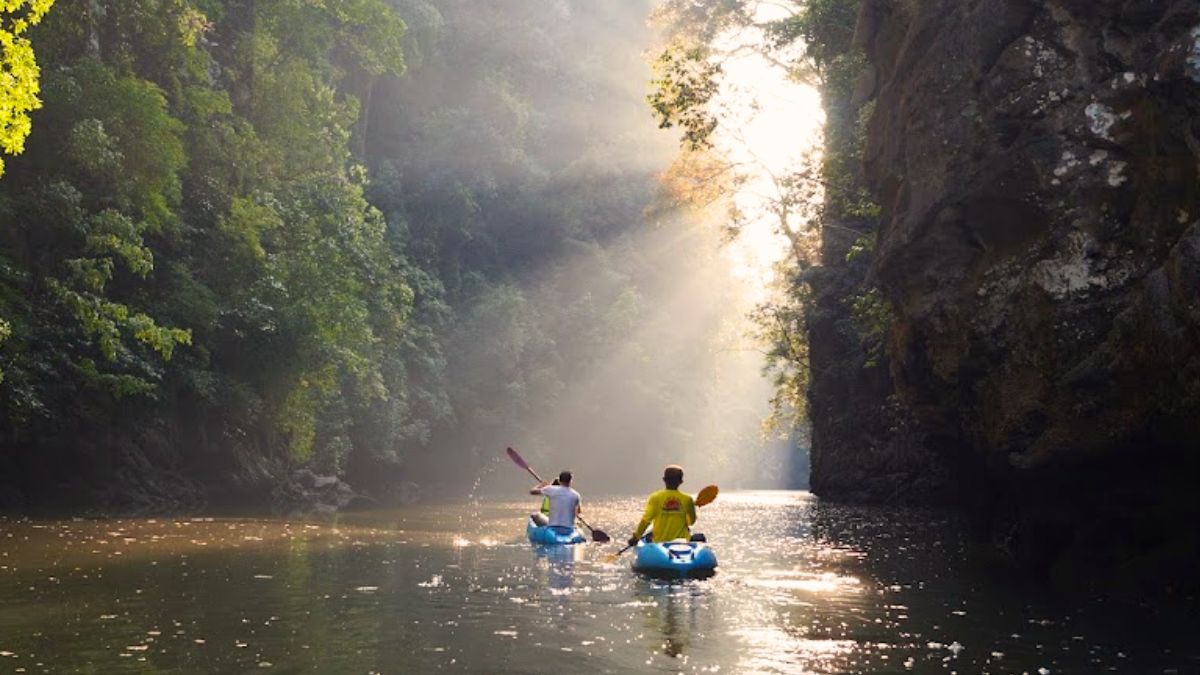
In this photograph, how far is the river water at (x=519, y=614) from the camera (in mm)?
9188

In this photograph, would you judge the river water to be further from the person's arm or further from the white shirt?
the white shirt

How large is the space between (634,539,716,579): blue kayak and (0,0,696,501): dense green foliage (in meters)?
12.4

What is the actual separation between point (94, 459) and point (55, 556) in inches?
522

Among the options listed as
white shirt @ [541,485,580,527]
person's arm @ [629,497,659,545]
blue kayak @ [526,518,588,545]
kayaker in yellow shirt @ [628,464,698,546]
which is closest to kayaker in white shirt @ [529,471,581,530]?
white shirt @ [541,485,580,527]

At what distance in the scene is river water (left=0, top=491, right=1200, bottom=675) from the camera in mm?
9188

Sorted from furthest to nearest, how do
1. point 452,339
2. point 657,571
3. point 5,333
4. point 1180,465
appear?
Answer: point 452,339
point 5,333
point 657,571
point 1180,465

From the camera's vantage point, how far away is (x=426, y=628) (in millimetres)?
10719

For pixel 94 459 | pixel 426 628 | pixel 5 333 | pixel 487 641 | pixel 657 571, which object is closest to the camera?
pixel 487 641

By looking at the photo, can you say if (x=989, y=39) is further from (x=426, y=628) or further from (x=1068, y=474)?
(x=426, y=628)

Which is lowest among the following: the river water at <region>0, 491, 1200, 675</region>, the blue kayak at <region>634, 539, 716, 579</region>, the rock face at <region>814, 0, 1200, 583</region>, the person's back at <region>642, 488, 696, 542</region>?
the river water at <region>0, 491, 1200, 675</region>

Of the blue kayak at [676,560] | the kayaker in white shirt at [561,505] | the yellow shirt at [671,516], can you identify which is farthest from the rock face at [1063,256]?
the kayaker in white shirt at [561,505]

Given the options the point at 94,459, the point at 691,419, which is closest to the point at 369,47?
the point at 94,459

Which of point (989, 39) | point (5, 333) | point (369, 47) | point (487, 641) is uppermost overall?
point (369, 47)

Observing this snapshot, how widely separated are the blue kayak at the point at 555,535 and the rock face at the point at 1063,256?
21.9ft
